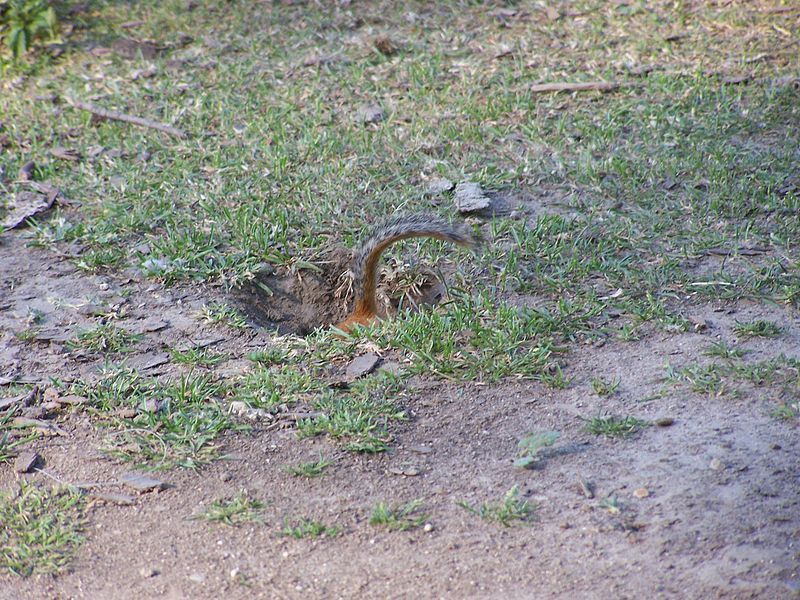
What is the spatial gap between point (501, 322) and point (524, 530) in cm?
→ 124

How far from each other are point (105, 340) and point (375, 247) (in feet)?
4.15

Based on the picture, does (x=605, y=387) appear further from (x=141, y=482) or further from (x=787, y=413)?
(x=141, y=482)

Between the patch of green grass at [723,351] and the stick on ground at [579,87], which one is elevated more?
the stick on ground at [579,87]

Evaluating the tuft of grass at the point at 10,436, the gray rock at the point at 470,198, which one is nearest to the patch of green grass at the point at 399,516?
the tuft of grass at the point at 10,436

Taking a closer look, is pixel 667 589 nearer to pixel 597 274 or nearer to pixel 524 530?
pixel 524 530

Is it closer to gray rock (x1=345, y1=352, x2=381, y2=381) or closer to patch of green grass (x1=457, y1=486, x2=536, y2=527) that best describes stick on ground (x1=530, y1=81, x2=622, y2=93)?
gray rock (x1=345, y1=352, x2=381, y2=381)

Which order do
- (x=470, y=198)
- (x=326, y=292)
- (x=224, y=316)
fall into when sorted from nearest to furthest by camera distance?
1. (x=224, y=316)
2. (x=326, y=292)
3. (x=470, y=198)

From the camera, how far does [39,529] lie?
314cm

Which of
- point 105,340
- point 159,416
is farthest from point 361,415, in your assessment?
point 105,340

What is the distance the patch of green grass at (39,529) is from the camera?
9.98ft

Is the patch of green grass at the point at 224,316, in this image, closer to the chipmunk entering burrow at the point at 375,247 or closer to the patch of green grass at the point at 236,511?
the chipmunk entering burrow at the point at 375,247

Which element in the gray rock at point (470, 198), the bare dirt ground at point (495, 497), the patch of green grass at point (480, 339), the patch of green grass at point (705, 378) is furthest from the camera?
the gray rock at point (470, 198)

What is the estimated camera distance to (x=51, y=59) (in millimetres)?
6688

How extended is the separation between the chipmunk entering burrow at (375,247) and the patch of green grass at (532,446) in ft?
3.49
